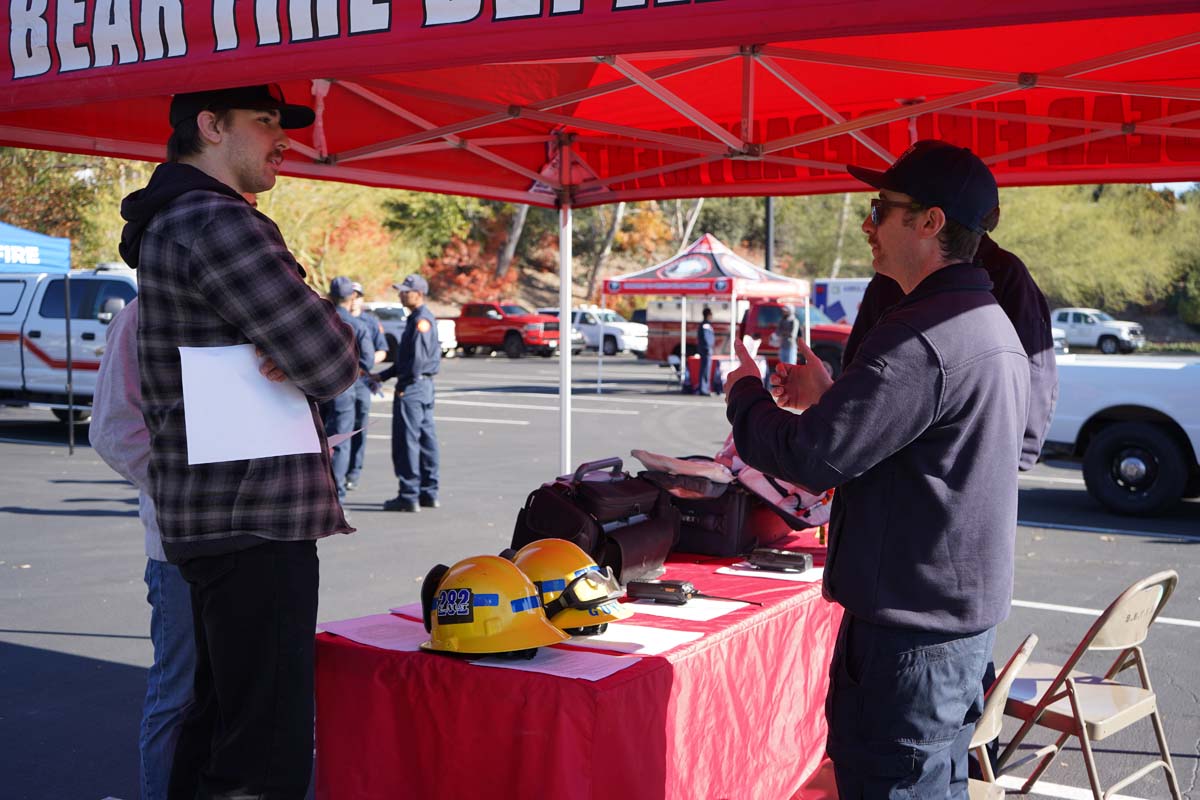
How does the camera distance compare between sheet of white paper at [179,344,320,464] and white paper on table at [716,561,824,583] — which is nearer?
sheet of white paper at [179,344,320,464]

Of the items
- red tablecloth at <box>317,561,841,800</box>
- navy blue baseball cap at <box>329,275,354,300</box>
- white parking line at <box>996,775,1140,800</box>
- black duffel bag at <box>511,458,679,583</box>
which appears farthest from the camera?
navy blue baseball cap at <box>329,275,354,300</box>

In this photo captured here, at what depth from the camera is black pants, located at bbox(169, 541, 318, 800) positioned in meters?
2.48

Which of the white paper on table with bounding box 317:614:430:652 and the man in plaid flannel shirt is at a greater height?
the man in plaid flannel shirt

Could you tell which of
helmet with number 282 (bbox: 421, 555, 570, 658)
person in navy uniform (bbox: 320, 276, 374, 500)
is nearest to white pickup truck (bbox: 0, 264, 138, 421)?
person in navy uniform (bbox: 320, 276, 374, 500)

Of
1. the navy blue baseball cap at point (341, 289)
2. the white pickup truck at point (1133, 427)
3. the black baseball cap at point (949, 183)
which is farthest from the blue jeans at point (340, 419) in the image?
the black baseball cap at point (949, 183)

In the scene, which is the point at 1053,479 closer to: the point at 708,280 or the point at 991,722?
the point at 708,280

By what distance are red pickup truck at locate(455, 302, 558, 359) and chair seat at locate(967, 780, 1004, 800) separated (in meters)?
34.1

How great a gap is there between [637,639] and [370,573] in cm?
467

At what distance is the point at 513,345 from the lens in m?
37.7

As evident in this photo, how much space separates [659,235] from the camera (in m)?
55.0

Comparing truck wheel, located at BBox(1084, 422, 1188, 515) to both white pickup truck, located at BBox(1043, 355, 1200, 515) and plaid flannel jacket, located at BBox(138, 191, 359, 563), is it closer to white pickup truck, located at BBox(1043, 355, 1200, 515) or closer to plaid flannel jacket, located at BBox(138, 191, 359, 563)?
white pickup truck, located at BBox(1043, 355, 1200, 515)

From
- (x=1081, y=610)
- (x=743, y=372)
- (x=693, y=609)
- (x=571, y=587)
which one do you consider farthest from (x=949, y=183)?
(x=1081, y=610)

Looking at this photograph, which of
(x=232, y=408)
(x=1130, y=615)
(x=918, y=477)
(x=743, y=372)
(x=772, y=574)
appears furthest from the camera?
(x=772, y=574)

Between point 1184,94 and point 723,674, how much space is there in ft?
8.85
